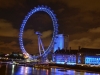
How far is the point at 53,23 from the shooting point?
7519 cm

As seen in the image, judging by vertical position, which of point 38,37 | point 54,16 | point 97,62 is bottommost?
point 97,62

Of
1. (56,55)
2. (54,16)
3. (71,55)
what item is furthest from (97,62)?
(54,16)

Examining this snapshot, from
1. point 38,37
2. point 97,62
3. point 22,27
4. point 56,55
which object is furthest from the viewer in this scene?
point 56,55

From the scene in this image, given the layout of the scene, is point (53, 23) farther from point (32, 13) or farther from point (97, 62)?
point (97, 62)

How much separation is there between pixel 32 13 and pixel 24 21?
12.0 feet

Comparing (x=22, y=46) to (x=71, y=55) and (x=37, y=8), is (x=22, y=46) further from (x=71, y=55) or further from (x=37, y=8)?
(x=71, y=55)

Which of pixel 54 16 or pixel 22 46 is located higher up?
pixel 54 16

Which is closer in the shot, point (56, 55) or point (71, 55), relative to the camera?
point (71, 55)

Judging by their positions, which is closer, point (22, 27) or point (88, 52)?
point (22, 27)

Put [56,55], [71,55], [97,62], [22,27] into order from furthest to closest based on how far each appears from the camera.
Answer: [56,55]
[71,55]
[97,62]
[22,27]

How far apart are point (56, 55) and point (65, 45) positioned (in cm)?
2126

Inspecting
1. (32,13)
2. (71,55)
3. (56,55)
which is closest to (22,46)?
(32,13)

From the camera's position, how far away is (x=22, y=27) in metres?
74.1

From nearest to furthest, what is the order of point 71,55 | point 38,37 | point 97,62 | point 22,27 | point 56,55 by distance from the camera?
point 22,27, point 38,37, point 97,62, point 71,55, point 56,55
